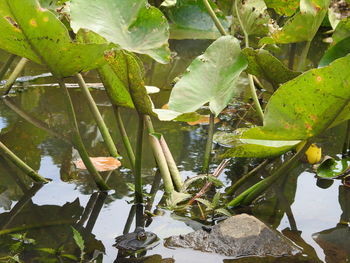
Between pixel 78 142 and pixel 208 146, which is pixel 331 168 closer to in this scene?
pixel 208 146

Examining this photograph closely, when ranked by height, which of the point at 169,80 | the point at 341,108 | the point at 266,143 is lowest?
the point at 169,80

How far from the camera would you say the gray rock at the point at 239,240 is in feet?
4.17

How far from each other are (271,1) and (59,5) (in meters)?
0.74

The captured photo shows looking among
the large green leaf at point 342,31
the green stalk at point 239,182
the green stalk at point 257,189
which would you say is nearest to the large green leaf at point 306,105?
the green stalk at point 257,189

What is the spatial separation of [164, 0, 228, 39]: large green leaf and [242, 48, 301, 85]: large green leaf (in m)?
1.43

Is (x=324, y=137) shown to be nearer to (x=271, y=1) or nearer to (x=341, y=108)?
(x=271, y=1)

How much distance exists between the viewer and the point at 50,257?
4.04 feet

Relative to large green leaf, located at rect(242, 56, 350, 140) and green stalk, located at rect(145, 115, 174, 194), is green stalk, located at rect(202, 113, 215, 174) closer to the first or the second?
green stalk, located at rect(145, 115, 174, 194)

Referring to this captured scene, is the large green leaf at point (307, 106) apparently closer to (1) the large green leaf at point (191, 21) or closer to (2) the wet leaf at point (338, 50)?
(2) the wet leaf at point (338, 50)

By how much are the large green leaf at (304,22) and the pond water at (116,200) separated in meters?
0.34

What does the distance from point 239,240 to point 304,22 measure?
0.66 metres

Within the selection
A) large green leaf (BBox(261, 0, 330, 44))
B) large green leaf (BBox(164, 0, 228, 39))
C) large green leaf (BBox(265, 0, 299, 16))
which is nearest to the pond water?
large green leaf (BBox(261, 0, 330, 44))

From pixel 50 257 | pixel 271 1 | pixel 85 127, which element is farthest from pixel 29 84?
pixel 50 257

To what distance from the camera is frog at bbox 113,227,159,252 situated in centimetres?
128
